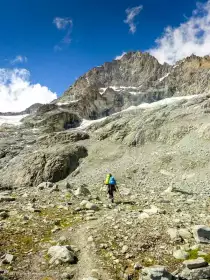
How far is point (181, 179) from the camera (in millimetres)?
39000

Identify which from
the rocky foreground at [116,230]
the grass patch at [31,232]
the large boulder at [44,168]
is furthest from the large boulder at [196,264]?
the large boulder at [44,168]

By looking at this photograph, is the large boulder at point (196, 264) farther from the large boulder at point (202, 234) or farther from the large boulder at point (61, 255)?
the large boulder at point (61, 255)

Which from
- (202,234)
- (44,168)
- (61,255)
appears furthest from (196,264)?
A: (44,168)

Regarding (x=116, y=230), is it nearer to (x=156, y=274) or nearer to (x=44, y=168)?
(x=156, y=274)

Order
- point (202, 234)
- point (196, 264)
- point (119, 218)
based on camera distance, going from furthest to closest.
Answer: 1. point (119, 218)
2. point (202, 234)
3. point (196, 264)

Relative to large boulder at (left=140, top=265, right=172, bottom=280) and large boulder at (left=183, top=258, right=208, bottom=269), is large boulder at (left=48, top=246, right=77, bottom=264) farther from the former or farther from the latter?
large boulder at (left=183, top=258, right=208, bottom=269)

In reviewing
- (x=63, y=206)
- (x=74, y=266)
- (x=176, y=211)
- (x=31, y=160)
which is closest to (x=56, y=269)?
(x=74, y=266)

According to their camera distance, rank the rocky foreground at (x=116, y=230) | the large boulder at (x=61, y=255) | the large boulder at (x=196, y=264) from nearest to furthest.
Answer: the large boulder at (x=196, y=264) → the rocky foreground at (x=116, y=230) → the large boulder at (x=61, y=255)

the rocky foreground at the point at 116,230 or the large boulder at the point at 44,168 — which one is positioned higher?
the large boulder at the point at 44,168

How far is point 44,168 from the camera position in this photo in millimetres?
59344

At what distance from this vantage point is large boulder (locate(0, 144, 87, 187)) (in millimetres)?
58438

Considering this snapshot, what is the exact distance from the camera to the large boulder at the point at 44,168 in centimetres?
5844

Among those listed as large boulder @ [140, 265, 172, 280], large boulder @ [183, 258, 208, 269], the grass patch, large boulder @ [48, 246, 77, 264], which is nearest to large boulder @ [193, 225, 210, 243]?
large boulder @ [183, 258, 208, 269]

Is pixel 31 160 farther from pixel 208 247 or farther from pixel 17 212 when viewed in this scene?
pixel 208 247
